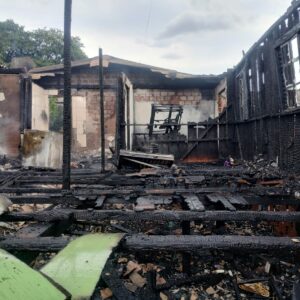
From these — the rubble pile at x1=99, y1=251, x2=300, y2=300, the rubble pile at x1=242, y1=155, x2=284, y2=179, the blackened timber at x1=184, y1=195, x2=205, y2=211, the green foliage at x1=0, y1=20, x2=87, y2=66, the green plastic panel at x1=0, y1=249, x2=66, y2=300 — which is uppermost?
the green foliage at x1=0, y1=20, x2=87, y2=66

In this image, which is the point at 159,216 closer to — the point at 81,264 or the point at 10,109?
the point at 81,264

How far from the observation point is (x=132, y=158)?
325 inches

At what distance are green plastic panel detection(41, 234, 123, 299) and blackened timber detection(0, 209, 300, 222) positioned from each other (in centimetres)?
85

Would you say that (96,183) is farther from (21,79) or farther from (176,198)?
(21,79)

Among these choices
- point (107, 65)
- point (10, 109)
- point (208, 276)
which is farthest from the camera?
point (107, 65)

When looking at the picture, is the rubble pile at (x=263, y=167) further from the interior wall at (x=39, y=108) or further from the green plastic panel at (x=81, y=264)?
the interior wall at (x=39, y=108)

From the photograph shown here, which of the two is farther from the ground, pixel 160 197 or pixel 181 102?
pixel 181 102

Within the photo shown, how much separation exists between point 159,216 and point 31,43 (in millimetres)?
38308

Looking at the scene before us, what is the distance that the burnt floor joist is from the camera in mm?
2176

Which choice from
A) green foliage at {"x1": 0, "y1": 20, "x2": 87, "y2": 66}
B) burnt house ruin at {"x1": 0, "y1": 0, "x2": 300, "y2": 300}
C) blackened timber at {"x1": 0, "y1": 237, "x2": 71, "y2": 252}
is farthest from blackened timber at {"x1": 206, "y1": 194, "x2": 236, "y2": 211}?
green foliage at {"x1": 0, "y1": 20, "x2": 87, "y2": 66}

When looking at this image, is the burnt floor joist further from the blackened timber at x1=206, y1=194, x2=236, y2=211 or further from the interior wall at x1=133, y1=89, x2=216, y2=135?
the interior wall at x1=133, y1=89, x2=216, y2=135

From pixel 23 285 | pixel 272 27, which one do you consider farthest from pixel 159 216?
pixel 272 27

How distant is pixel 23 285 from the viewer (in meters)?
1.36

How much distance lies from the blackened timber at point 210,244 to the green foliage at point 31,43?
36.2 metres
